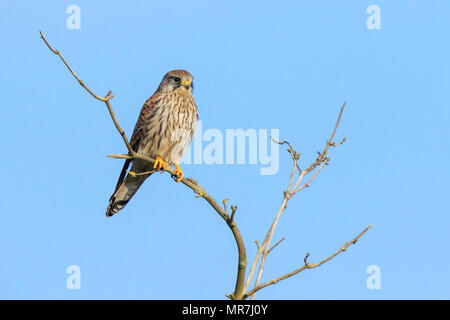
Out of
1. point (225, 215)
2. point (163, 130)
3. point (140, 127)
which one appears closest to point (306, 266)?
point (225, 215)

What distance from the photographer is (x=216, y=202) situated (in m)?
3.76

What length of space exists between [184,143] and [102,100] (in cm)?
271

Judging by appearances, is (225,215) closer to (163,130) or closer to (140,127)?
(163,130)

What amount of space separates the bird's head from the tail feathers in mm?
1009

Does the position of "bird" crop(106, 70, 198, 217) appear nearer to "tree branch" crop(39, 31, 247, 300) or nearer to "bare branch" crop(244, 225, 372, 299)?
"tree branch" crop(39, 31, 247, 300)

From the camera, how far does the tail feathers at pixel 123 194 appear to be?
6570 mm

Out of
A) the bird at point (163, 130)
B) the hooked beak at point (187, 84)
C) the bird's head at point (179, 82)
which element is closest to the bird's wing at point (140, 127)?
the bird at point (163, 130)

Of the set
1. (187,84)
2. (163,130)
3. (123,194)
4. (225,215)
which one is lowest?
(225,215)

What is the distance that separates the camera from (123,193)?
661 centimetres

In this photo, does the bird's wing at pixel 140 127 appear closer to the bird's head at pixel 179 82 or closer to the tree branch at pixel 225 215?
the bird's head at pixel 179 82

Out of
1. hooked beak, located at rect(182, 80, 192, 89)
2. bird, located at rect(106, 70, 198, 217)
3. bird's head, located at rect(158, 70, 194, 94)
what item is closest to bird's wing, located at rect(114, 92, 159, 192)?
bird, located at rect(106, 70, 198, 217)

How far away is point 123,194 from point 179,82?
1342mm
